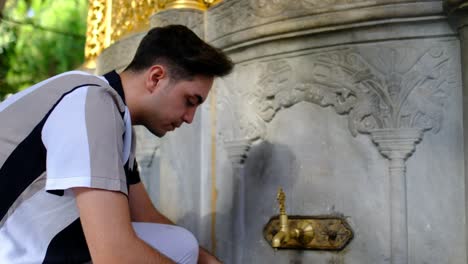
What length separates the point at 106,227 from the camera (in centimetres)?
140

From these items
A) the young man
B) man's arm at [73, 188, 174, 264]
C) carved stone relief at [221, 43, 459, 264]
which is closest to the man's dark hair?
the young man

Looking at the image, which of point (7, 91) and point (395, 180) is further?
point (7, 91)

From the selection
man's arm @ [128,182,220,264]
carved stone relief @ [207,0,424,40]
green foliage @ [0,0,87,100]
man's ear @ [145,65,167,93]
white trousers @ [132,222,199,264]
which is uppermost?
green foliage @ [0,0,87,100]

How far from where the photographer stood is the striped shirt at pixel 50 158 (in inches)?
56.7

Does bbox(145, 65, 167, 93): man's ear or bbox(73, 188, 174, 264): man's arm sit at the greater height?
bbox(145, 65, 167, 93): man's ear

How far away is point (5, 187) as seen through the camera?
59.8 inches

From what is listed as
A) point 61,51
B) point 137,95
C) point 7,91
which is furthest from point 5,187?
point 61,51

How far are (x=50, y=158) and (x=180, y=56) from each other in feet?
1.50

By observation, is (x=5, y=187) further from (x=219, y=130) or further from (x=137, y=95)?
(x=219, y=130)

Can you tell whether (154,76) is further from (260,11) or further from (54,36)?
(54,36)

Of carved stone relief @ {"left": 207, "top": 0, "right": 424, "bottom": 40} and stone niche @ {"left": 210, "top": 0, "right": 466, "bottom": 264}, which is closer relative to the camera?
stone niche @ {"left": 210, "top": 0, "right": 466, "bottom": 264}

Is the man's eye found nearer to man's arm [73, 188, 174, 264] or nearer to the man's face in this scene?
the man's face

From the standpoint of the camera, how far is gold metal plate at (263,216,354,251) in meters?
2.45

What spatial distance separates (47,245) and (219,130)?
4.87 feet
